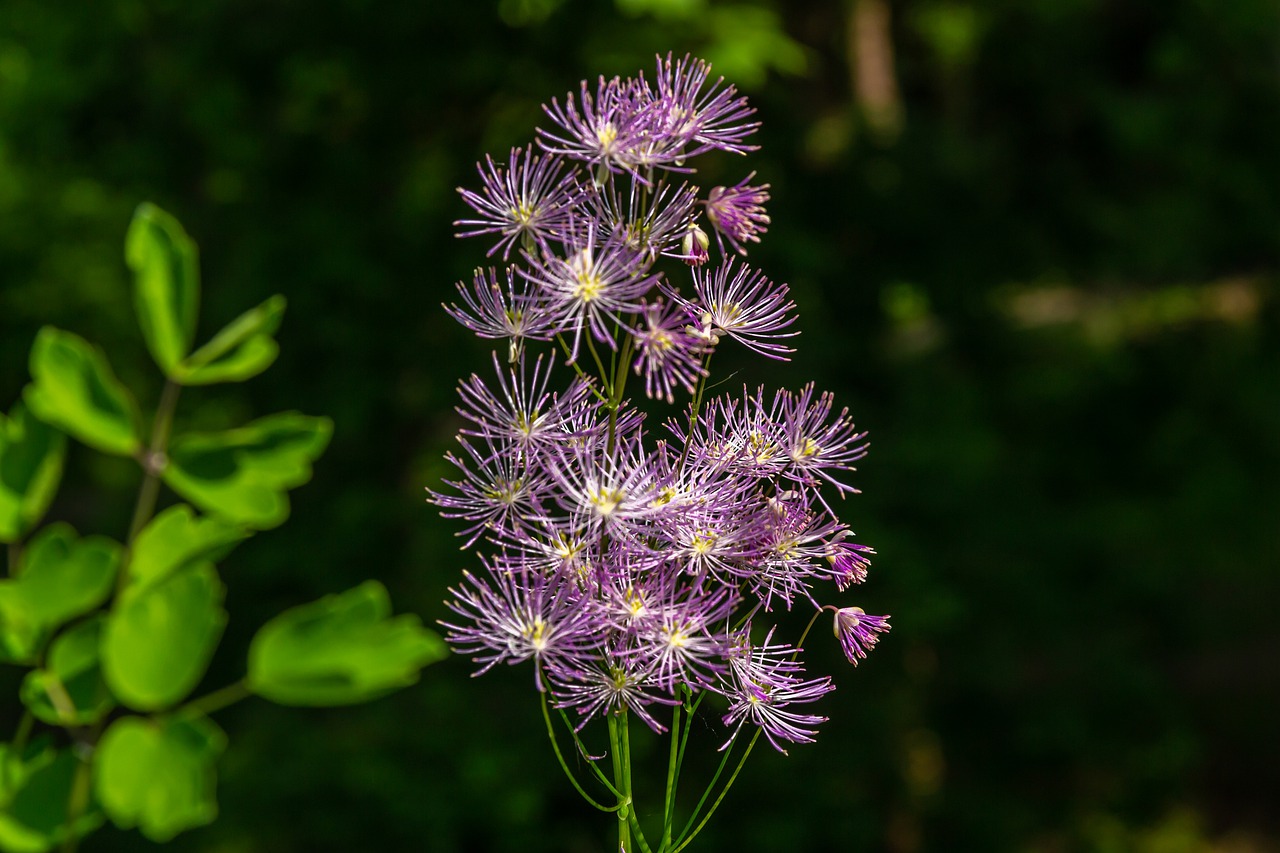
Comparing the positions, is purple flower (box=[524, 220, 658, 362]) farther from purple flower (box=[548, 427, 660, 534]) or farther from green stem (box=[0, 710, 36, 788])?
green stem (box=[0, 710, 36, 788])

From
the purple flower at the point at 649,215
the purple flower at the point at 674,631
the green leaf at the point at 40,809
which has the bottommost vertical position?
the green leaf at the point at 40,809

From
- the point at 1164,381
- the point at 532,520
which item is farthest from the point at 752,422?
the point at 1164,381

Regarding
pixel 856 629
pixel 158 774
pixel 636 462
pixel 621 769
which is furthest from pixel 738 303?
pixel 158 774

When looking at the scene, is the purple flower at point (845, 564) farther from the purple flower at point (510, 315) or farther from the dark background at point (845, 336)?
the dark background at point (845, 336)

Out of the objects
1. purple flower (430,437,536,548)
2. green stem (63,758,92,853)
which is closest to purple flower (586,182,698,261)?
purple flower (430,437,536,548)

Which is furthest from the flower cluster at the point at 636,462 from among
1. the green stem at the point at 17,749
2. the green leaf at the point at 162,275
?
the green stem at the point at 17,749

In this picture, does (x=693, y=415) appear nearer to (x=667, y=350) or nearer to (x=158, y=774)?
Result: (x=667, y=350)
